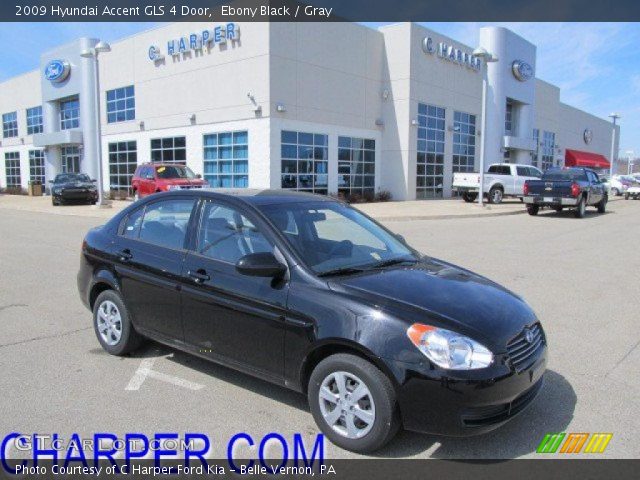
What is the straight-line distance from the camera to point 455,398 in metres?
3.12

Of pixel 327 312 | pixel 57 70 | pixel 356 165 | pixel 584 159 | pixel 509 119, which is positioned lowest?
pixel 327 312

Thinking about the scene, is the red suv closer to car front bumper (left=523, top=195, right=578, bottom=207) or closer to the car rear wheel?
car front bumper (left=523, top=195, right=578, bottom=207)

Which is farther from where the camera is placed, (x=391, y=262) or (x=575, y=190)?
(x=575, y=190)

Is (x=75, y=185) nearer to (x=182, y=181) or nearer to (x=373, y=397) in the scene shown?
(x=182, y=181)

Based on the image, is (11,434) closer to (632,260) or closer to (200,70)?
(632,260)

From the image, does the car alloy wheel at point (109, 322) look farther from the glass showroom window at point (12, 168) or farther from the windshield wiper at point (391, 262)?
the glass showroom window at point (12, 168)

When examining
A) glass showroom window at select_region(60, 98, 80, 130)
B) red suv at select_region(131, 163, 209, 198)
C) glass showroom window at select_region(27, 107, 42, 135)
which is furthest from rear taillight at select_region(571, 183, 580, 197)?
glass showroom window at select_region(27, 107, 42, 135)

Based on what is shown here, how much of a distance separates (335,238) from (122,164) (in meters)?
33.1

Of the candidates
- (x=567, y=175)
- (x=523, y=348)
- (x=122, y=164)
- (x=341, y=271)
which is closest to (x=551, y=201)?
(x=567, y=175)

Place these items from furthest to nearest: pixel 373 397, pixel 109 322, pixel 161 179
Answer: pixel 161 179, pixel 109 322, pixel 373 397

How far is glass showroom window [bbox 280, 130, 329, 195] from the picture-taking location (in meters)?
26.6

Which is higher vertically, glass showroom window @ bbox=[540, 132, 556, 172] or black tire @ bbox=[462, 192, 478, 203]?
glass showroom window @ bbox=[540, 132, 556, 172]

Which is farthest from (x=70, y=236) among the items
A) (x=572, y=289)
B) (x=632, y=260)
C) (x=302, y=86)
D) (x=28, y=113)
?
(x=28, y=113)

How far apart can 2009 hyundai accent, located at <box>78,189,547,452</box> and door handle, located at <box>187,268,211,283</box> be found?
0.01m
